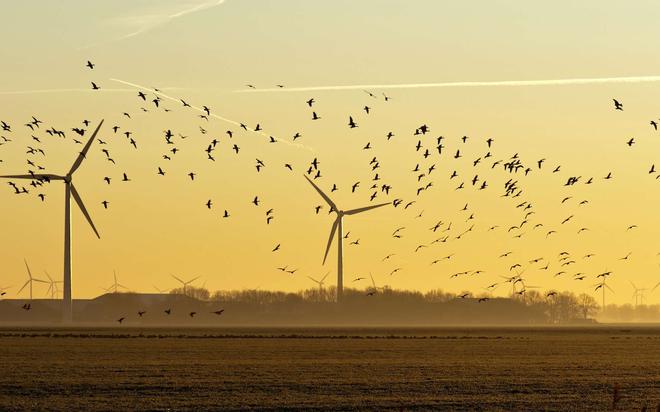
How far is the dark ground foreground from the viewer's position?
230ft

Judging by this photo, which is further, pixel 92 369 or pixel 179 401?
pixel 92 369

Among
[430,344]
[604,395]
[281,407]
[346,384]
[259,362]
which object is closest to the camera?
[281,407]

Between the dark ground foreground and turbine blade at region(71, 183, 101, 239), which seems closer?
the dark ground foreground

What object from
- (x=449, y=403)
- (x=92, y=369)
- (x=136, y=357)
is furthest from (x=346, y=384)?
(x=136, y=357)

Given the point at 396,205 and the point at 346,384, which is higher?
the point at 396,205

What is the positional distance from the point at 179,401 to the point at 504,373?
97.4 ft

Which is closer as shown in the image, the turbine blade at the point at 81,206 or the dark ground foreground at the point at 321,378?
the dark ground foreground at the point at 321,378

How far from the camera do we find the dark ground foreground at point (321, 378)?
2761 inches

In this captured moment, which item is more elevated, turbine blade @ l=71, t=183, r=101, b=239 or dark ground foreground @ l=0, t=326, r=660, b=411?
turbine blade @ l=71, t=183, r=101, b=239

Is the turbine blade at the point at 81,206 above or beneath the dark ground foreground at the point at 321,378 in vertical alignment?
above

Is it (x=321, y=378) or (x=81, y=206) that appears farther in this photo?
(x=81, y=206)

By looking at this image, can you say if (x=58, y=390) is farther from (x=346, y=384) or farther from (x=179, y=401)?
(x=346, y=384)

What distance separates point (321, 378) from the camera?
283 feet

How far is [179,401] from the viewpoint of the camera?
6969 cm
